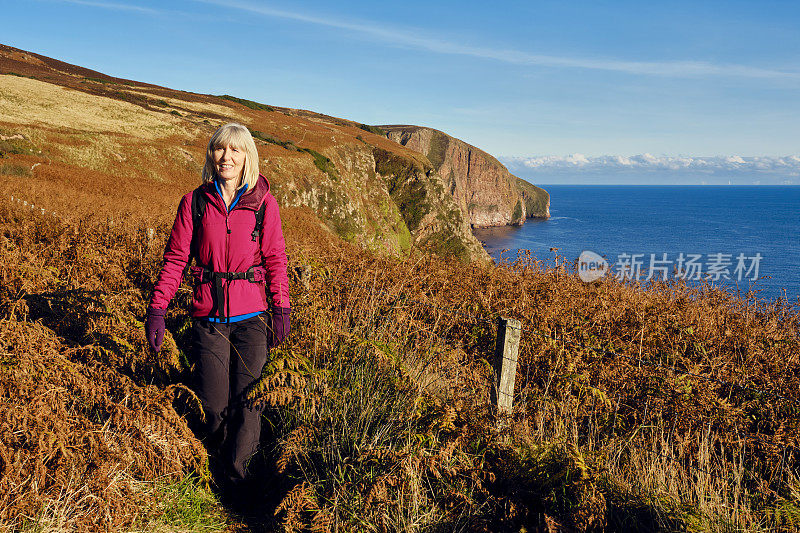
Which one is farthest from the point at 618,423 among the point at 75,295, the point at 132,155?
the point at 132,155

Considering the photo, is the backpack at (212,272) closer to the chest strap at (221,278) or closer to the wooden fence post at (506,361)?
the chest strap at (221,278)

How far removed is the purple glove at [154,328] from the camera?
3197 millimetres

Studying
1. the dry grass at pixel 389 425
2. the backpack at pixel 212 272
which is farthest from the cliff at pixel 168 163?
the backpack at pixel 212 272

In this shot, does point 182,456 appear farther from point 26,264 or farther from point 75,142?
point 75,142

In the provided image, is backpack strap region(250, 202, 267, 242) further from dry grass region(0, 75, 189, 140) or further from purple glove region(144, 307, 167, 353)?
dry grass region(0, 75, 189, 140)

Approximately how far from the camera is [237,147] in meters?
3.26

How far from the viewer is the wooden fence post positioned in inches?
164

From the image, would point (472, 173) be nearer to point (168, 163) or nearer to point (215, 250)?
point (168, 163)

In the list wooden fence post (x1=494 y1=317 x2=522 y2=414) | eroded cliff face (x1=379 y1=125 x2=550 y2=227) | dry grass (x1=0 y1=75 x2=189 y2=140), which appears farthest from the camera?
eroded cliff face (x1=379 y1=125 x2=550 y2=227)

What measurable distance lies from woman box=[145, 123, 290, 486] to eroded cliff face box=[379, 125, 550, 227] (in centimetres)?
15377

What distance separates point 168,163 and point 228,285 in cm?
2398

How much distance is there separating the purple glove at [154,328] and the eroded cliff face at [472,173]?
506 ft

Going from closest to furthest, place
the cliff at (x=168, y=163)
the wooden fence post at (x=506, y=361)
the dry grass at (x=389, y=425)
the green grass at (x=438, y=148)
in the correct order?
the dry grass at (x=389, y=425)
the wooden fence post at (x=506, y=361)
the cliff at (x=168, y=163)
the green grass at (x=438, y=148)

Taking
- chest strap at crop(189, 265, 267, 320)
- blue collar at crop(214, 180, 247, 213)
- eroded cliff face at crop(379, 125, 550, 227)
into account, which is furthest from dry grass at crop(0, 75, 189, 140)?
eroded cliff face at crop(379, 125, 550, 227)
